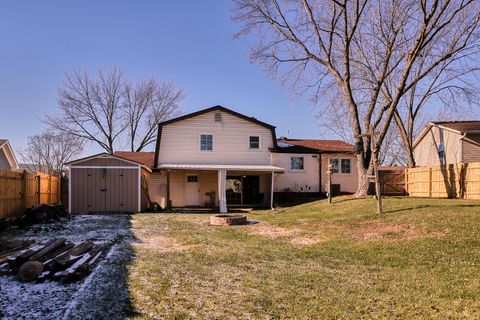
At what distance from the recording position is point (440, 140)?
1149 inches

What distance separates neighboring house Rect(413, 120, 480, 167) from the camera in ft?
84.9

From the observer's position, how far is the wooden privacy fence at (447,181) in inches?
743

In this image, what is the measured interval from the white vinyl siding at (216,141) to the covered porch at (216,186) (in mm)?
787

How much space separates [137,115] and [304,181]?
22569 mm

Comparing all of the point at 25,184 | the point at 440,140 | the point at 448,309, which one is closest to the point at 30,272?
the point at 448,309

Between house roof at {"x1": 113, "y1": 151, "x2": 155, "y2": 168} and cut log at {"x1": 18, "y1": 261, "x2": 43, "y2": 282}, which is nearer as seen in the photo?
cut log at {"x1": 18, "y1": 261, "x2": 43, "y2": 282}

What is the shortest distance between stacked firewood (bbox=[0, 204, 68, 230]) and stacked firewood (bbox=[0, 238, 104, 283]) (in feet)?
16.9

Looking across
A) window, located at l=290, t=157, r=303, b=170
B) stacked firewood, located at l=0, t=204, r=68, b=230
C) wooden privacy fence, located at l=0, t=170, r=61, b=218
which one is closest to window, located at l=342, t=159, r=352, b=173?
Answer: window, located at l=290, t=157, r=303, b=170

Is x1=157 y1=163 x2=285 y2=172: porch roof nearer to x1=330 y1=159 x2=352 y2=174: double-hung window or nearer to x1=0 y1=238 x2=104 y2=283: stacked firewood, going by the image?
x1=330 y1=159 x2=352 y2=174: double-hung window

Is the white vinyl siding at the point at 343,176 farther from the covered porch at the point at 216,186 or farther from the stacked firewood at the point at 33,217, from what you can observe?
the stacked firewood at the point at 33,217

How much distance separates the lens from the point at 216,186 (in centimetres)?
2581

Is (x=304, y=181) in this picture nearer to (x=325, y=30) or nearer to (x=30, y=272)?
(x=325, y=30)

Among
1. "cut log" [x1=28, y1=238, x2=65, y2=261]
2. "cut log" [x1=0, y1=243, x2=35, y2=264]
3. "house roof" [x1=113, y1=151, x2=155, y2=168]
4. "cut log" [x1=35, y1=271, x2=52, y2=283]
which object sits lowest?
"cut log" [x1=35, y1=271, x2=52, y2=283]

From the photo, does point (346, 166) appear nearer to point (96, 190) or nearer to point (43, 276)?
point (96, 190)
